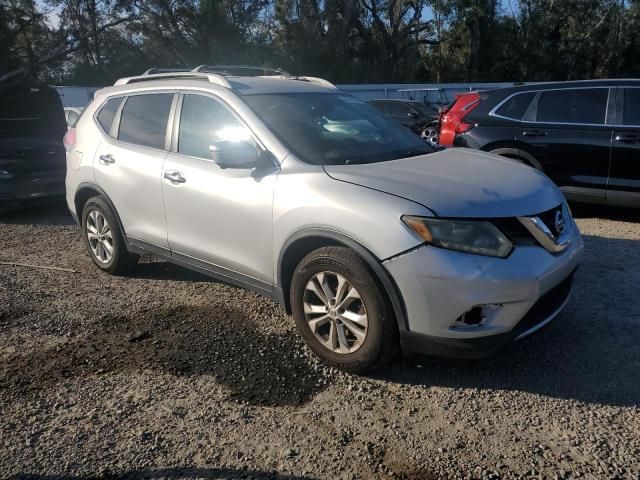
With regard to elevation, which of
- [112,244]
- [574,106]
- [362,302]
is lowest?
[112,244]

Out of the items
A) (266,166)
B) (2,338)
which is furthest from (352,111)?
(2,338)

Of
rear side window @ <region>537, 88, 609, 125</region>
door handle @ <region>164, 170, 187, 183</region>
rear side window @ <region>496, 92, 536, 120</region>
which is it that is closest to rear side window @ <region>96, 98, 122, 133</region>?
door handle @ <region>164, 170, 187, 183</region>

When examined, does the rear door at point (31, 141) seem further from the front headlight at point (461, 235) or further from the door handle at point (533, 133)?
the front headlight at point (461, 235)

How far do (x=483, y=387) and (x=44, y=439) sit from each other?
236cm

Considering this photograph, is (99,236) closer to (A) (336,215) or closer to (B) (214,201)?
(B) (214,201)

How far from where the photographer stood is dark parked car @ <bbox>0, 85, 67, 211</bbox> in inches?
307

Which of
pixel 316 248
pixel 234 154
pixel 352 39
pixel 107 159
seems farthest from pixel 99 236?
pixel 352 39

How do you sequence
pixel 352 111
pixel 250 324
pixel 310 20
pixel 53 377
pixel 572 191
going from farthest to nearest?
pixel 310 20, pixel 572 191, pixel 352 111, pixel 250 324, pixel 53 377

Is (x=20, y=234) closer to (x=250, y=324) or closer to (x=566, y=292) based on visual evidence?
(x=250, y=324)

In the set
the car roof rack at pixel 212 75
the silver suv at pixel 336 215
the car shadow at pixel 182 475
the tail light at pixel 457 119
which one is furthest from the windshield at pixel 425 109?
the car shadow at pixel 182 475

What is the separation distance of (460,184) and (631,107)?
426 centimetres

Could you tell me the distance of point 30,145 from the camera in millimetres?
8117

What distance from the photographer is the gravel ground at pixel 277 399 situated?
2744mm

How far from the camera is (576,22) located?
44688 millimetres
